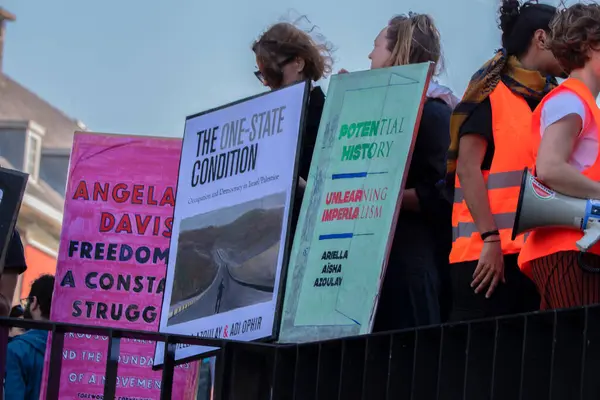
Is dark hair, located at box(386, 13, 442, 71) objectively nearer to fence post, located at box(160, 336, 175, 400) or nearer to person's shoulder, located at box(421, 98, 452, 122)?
person's shoulder, located at box(421, 98, 452, 122)

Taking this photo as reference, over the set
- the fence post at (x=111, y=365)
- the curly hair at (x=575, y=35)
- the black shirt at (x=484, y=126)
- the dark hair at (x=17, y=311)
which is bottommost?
the fence post at (x=111, y=365)

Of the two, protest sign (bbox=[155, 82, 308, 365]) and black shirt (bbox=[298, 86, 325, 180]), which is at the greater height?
black shirt (bbox=[298, 86, 325, 180])

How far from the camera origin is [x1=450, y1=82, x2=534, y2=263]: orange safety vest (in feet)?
15.3

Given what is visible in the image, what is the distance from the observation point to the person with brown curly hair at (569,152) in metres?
4.02

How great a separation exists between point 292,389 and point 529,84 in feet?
4.63

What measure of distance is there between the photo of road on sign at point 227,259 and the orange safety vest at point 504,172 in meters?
0.68

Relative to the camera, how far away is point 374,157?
4.71 metres

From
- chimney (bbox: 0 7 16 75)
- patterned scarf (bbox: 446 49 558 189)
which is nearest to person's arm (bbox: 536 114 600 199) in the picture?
patterned scarf (bbox: 446 49 558 189)

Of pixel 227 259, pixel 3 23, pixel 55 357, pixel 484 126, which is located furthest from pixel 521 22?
pixel 3 23

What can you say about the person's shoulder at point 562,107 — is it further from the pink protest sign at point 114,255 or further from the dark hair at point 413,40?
the pink protest sign at point 114,255

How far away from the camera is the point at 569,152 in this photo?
4137 millimetres

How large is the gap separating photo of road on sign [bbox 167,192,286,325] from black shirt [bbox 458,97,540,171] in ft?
2.35

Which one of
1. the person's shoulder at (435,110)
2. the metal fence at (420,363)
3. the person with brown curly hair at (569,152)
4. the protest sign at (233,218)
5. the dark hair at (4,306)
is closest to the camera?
the metal fence at (420,363)

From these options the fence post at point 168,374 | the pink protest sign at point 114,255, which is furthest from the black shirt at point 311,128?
the pink protest sign at point 114,255
